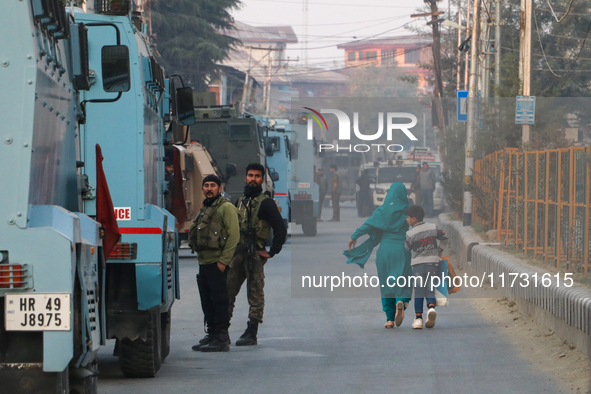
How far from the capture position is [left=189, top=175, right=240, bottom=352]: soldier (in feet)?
29.9

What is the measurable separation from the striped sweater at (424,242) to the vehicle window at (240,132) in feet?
34.7

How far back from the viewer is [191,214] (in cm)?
1853

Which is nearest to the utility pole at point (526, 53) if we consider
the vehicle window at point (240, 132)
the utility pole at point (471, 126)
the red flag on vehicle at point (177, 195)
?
the utility pole at point (471, 126)

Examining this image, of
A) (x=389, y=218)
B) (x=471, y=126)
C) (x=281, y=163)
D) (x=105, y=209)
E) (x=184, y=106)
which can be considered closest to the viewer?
(x=105, y=209)

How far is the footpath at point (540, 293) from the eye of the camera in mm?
8297

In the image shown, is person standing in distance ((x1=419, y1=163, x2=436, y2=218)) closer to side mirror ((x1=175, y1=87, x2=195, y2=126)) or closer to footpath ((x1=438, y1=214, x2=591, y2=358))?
footpath ((x1=438, y1=214, x2=591, y2=358))

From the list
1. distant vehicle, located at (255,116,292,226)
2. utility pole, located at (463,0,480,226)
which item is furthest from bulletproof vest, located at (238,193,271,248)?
distant vehicle, located at (255,116,292,226)

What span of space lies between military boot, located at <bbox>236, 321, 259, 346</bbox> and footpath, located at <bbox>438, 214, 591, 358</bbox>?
9.05 feet

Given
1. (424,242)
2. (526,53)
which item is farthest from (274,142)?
(424,242)

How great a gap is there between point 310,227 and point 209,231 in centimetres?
1809

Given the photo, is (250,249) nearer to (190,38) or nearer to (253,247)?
(253,247)

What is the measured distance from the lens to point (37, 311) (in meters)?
4.47

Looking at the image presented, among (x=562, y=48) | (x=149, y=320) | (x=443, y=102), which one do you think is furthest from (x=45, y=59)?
(x=443, y=102)

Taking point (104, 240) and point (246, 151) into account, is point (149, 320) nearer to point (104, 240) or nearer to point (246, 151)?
point (104, 240)
